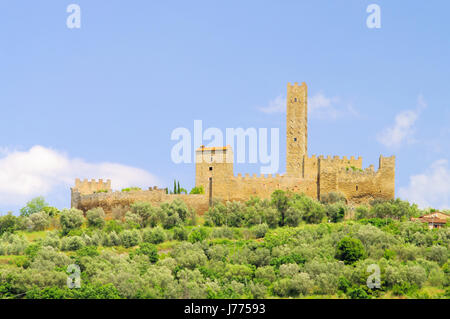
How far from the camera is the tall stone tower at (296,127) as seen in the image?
201 feet

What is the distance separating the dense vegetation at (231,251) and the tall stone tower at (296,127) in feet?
17.3

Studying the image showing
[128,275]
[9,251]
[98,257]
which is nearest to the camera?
[128,275]

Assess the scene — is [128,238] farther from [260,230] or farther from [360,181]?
[360,181]

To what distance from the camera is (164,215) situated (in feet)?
184

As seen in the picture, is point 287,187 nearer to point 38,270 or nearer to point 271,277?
point 271,277

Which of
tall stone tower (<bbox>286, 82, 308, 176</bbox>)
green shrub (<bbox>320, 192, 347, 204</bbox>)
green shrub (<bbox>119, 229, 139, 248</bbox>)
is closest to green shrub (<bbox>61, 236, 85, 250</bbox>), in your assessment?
green shrub (<bbox>119, 229, 139, 248</bbox>)

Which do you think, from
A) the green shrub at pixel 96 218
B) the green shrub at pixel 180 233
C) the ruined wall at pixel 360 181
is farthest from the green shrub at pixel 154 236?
the ruined wall at pixel 360 181

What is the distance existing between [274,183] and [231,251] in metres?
10.3

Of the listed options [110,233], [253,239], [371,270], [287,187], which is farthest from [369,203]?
[110,233]

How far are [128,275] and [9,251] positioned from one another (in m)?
12.0

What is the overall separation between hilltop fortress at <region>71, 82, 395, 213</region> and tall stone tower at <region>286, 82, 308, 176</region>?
0.12 metres

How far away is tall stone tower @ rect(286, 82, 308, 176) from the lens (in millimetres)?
61406

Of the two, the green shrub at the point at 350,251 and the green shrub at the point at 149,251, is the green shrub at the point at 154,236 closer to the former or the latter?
the green shrub at the point at 149,251

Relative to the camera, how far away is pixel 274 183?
5831cm
